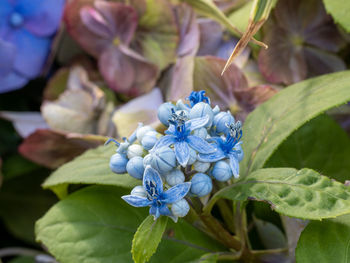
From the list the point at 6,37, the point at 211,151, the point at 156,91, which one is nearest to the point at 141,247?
the point at 211,151

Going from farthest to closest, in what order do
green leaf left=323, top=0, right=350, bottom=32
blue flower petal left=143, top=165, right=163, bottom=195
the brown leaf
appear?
the brown leaf
green leaf left=323, top=0, right=350, bottom=32
blue flower petal left=143, top=165, right=163, bottom=195

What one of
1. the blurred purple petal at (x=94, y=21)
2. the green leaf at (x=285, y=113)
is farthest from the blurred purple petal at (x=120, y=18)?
the green leaf at (x=285, y=113)

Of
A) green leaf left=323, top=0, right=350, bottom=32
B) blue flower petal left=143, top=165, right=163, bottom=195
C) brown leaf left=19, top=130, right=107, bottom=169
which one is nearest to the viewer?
blue flower petal left=143, top=165, right=163, bottom=195

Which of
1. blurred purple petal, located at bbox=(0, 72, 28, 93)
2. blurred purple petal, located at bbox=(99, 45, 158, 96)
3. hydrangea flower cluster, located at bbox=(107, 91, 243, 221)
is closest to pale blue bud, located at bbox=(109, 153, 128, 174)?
hydrangea flower cluster, located at bbox=(107, 91, 243, 221)

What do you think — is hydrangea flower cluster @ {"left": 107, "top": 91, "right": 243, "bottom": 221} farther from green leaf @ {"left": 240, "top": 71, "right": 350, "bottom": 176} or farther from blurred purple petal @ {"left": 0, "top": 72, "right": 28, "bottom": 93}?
blurred purple petal @ {"left": 0, "top": 72, "right": 28, "bottom": 93}

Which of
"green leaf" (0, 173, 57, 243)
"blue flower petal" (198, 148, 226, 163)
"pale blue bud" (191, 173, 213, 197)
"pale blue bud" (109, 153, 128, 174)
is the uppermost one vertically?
"blue flower petal" (198, 148, 226, 163)

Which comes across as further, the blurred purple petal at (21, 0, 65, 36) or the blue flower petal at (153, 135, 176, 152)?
the blurred purple petal at (21, 0, 65, 36)

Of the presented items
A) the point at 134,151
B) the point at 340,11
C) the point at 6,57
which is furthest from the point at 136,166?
the point at 6,57
